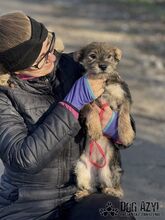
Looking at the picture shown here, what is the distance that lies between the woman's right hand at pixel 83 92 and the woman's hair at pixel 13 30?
1.22ft

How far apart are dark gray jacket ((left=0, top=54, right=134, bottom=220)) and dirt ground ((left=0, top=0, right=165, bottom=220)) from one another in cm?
156

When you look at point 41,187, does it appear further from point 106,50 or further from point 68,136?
point 106,50

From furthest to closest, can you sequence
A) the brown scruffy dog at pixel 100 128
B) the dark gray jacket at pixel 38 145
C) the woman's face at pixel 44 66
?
the brown scruffy dog at pixel 100 128, the woman's face at pixel 44 66, the dark gray jacket at pixel 38 145

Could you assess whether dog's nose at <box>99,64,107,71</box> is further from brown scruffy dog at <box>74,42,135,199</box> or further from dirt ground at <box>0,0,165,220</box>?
dirt ground at <box>0,0,165,220</box>

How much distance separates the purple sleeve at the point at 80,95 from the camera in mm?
3762

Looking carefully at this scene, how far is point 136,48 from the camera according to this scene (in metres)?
11.5

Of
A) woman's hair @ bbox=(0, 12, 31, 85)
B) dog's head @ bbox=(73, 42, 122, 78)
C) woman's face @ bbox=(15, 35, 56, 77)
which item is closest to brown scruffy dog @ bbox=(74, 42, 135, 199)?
dog's head @ bbox=(73, 42, 122, 78)

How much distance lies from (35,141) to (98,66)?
0.67 metres

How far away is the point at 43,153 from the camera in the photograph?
3645 millimetres

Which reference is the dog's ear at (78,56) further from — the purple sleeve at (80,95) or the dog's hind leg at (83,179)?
the dog's hind leg at (83,179)

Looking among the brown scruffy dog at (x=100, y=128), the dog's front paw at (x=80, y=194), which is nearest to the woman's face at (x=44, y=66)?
the brown scruffy dog at (x=100, y=128)

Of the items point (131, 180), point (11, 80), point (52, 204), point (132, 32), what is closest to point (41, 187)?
point (52, 204)

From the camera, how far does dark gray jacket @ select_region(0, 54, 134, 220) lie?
12.0 ft

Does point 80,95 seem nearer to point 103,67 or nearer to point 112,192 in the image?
point 103,67
